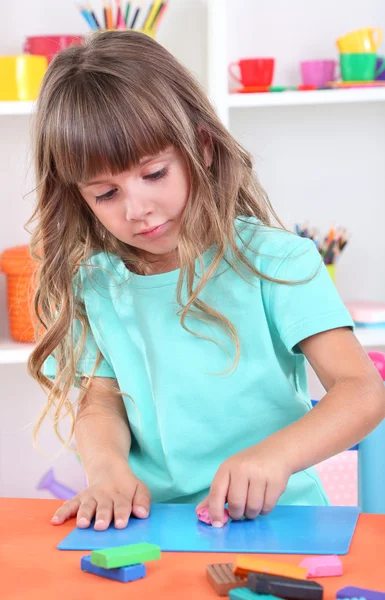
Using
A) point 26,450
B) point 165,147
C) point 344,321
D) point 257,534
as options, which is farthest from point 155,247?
point 26,450

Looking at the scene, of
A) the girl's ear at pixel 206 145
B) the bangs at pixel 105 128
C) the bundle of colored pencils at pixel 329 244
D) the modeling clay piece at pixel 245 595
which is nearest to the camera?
the modeling clay piece at pixel 245 595

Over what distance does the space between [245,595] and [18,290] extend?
1.35 m

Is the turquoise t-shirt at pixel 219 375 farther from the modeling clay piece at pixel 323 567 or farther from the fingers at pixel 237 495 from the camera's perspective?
the modeling clay piece at pixel 323 567

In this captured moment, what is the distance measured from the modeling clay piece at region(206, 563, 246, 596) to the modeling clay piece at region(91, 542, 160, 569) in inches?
2.0

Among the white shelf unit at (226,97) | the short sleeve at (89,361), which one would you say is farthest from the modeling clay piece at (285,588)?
the white shelf unit at (226,97)

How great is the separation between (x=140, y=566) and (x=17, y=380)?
1.49 metres

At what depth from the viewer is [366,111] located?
1985 mm

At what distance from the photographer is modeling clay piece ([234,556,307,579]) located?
597 mm

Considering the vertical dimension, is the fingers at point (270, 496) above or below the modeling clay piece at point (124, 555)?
below

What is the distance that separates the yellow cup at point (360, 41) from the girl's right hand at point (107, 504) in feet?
3.93

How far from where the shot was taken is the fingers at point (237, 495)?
0.76m

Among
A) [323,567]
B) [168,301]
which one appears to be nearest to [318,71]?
[168,301]

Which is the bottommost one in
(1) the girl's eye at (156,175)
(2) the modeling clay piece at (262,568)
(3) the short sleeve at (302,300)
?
Answer: (2) the modeling clay piece at (262,568)

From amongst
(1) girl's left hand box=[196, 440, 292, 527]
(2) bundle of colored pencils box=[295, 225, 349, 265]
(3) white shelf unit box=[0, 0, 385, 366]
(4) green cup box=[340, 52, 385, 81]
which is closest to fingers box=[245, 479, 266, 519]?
(1) girl's left hand box=[196, 440, 292, 527]
